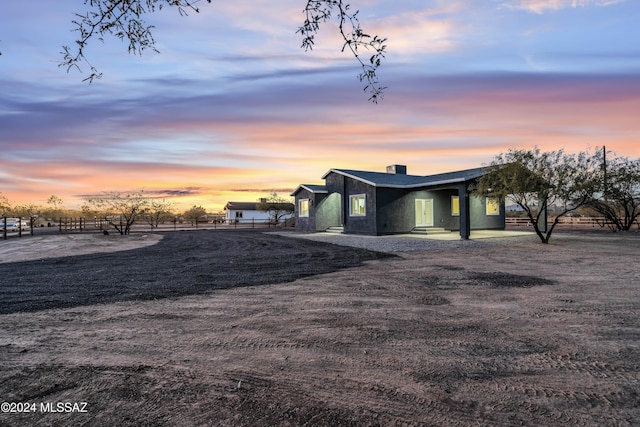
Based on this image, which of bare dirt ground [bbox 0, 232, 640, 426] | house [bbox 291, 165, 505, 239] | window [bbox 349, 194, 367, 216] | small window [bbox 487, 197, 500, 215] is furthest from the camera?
small window [bbox 487, 197, 500, 215]

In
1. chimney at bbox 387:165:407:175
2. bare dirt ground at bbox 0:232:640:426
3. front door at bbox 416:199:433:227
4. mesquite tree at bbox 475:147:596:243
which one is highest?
chimney at bbox 387:165:407:175

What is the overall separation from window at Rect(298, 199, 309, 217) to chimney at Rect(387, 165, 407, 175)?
260 inches

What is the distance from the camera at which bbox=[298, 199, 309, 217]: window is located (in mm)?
25953

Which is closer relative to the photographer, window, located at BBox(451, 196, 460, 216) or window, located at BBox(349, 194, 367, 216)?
window, located at BBox(349, 194, 367, 216)

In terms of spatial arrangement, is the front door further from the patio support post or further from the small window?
the small window

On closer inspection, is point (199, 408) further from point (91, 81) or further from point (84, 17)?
point (84, 17)

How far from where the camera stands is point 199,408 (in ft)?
8.18

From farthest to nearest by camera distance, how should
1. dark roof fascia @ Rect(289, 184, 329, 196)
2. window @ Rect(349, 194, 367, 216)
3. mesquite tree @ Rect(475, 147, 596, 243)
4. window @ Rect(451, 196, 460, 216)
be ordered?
dark roof fascia @ Rect(289, 184, 329, 196) → window @ Rect(451, 196, 460, 216) → window @ Rect(349, 194, 367, 216) → mesquite tree @ Rect(475, 147, 596, 243)

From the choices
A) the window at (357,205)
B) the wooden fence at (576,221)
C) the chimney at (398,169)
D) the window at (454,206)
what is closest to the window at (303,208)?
the window at (357,205)

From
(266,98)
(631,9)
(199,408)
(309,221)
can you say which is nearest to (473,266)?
(631,9)

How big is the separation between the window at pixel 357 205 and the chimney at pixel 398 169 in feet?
17.5

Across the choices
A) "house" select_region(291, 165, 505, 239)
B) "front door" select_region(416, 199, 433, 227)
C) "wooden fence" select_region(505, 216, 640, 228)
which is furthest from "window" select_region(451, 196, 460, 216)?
"wooden fence" select_region(505, 216, 640, 228)

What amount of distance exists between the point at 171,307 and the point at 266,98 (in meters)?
12.2

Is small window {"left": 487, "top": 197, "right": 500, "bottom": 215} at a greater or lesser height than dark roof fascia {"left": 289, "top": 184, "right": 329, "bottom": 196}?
lesser
